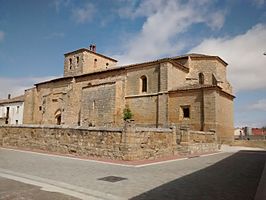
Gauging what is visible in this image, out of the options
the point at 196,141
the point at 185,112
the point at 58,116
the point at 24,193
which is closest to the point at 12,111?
the point at 58,116

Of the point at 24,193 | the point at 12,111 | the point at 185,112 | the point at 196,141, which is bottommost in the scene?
the point at 24,193

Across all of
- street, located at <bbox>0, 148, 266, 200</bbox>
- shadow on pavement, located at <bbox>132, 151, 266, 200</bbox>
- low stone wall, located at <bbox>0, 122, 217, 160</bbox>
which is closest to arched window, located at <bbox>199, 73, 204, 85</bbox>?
low stone wall, located at <bbox>0, 122, 217, 160</bbox>

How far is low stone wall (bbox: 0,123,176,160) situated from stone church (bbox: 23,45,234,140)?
31.1 feet

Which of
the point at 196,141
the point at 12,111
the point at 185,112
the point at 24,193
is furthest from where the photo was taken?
the point at 12,111

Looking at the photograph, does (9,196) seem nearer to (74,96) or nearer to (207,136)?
(207,136)

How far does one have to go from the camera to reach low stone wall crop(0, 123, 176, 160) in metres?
12.2

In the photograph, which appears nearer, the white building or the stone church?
the stone church

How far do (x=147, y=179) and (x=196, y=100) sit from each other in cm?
1809

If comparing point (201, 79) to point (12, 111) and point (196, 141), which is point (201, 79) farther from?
point (12, 111)

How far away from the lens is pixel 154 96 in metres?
27.1

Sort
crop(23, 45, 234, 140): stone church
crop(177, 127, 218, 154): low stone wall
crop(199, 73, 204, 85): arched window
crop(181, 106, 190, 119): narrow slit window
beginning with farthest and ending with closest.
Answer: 1. crop(199, 73, 204, 85): arched window
2. crop(181, 106, 190, 119): narrow slit window
3. crop(23, 45, 234, 140): stone church
4. crop(177, 127, 218, 154): low stone wall

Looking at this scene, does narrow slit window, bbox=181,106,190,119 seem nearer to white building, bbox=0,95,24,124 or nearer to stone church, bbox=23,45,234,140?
stone church, bbox=23,45,234,140

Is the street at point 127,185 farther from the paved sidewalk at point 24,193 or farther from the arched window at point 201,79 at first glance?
the arched window at point 201,79

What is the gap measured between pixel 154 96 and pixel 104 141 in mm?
14960
